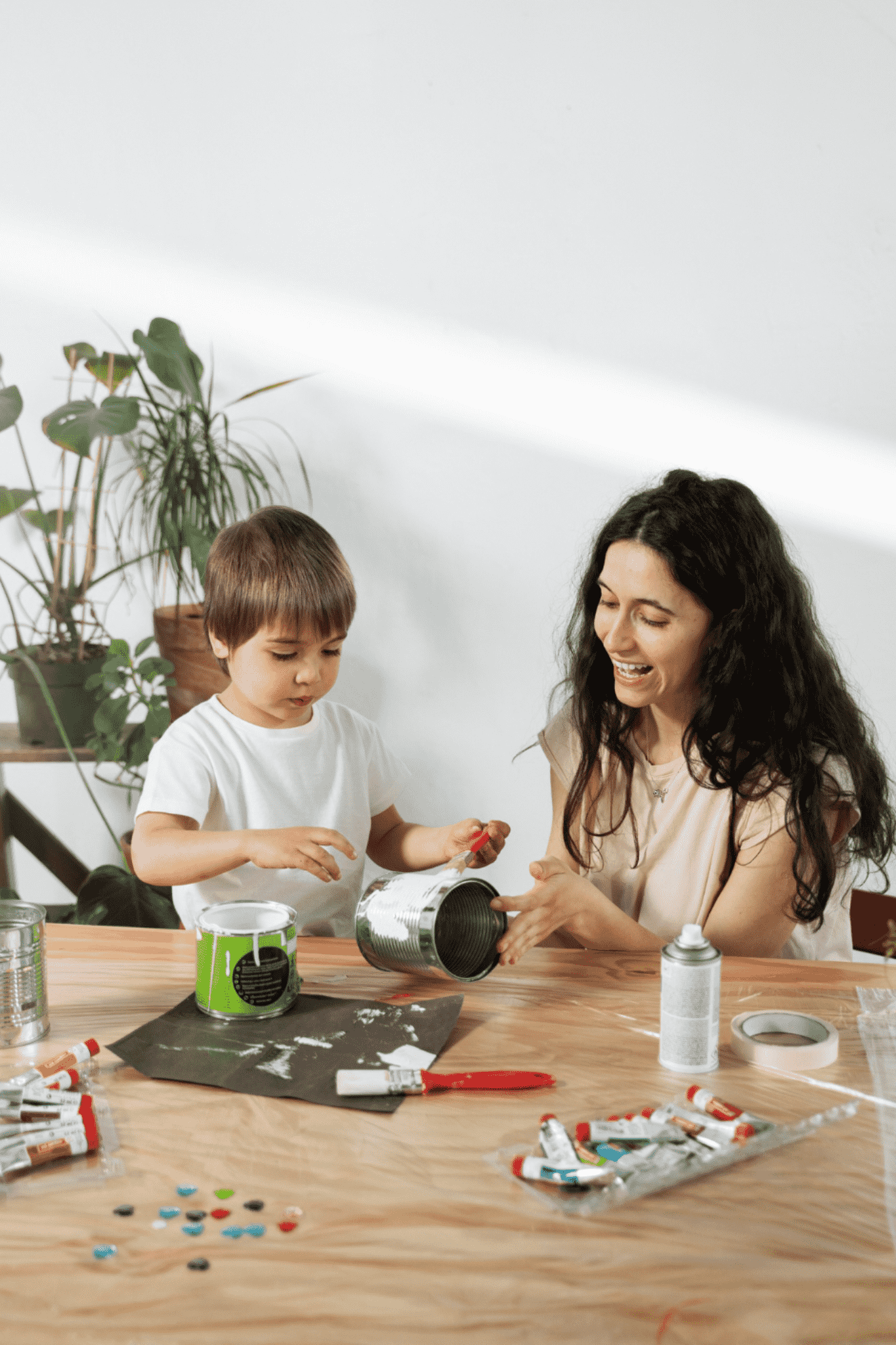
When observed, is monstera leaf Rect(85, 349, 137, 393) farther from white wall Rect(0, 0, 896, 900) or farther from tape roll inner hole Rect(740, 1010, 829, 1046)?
tape roll inner hole Rect(740, 1010, 829, 1046)

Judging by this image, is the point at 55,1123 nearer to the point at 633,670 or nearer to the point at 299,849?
the point at 299,849

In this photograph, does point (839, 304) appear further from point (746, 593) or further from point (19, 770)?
point (19, 770)

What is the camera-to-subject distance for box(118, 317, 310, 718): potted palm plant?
2184mm

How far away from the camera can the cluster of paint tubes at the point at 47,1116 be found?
2.53 ft

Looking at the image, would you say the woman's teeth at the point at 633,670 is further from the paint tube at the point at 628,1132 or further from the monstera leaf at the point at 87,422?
the monstera leaf at the point at 87,422

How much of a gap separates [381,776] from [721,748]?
0.47 m

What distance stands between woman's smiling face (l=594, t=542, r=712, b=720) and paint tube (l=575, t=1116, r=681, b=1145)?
0.60 metres

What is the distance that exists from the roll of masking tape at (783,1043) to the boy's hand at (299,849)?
39 centimetres

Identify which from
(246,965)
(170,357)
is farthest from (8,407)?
(246,965)

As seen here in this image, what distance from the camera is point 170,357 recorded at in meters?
2.15

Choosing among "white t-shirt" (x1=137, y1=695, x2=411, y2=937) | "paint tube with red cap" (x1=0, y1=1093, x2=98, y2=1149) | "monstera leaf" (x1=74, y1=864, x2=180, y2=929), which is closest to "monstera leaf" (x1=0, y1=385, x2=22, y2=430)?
"monstera leaf" (x1=74, y1=864, x2=180, y2=929)

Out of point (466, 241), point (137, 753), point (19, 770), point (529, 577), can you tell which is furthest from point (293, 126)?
point (19, 770)

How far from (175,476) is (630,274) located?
1021 mm

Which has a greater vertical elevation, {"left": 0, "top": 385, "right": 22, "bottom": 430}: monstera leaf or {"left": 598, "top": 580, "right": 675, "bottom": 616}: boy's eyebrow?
{"left": 0, "top": 385, "right": 22, "bottom": 430}: monstera leaf
